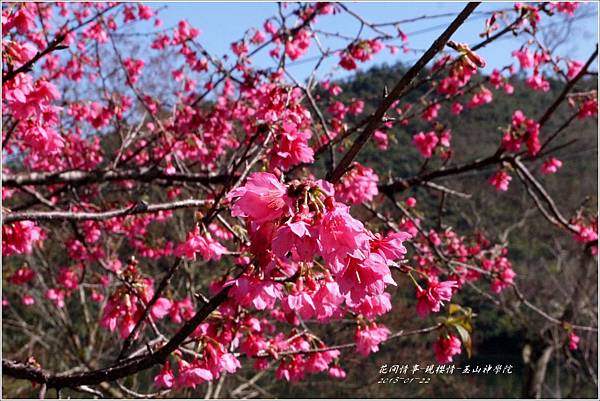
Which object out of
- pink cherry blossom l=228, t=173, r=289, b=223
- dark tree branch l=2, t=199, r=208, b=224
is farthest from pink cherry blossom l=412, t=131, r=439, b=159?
pink cherry blossom l=228, t=173, r=289, b=223

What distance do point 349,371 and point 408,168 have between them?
9064mm

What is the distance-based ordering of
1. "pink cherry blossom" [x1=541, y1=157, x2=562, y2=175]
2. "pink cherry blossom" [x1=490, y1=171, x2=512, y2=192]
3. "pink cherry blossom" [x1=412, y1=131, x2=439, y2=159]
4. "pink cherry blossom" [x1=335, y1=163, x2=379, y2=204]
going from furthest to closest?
"pink cherry blossom" [x1=412, y1=131, x2=439, y2=159] → "pink cherry blossom" [x1=541, y1=157, x2=562, y2=175] → "pink cherry blossom" [x1=490, y1=171, x2=512, y2=192] → "pink cherry blossom" [x1=335, y1=163, x2=379, y2=204]

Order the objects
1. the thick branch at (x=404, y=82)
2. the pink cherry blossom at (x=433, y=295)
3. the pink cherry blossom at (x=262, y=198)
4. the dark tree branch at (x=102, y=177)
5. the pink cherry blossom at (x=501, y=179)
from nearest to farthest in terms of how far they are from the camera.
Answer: the pink cherry blossom at (x=262, y=198)
the thick branch at (x=404, y=82)
the pink cherry blossom at (x=433, y=295)
the dark tree branch at (x=102, y=177)
the pink cherry blossom at (x=501, y=179)

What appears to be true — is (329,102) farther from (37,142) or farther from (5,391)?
(5,391)

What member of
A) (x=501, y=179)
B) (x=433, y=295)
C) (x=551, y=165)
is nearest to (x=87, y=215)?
(x=433, y=295)

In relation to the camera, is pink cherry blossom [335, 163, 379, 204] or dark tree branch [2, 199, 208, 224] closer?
dark tree branch [2, 199, 208, 224]

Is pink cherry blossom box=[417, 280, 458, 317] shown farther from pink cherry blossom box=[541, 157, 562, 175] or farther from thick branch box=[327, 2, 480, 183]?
pink cherry blossom box=[541, 157, 562, 175]

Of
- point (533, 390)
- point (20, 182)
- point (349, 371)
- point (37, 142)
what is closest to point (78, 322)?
point (349, 371)

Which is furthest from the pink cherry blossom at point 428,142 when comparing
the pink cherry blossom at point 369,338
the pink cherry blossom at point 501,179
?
the pink cherry blossom at point 369,338

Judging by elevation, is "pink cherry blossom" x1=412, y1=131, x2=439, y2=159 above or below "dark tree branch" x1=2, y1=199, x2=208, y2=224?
above

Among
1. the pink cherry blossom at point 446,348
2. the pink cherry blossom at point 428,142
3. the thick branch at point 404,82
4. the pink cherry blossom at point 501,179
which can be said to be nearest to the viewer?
→ the thick branch at point 404,82

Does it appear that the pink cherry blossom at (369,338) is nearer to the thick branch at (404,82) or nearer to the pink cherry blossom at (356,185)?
the pink cherry blossom at (356,185)

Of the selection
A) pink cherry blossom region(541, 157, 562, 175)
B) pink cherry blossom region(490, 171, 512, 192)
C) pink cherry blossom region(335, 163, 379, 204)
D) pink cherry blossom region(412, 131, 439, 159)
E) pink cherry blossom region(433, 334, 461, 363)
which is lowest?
pink cherry blossom region(433, 334, 461, 363)

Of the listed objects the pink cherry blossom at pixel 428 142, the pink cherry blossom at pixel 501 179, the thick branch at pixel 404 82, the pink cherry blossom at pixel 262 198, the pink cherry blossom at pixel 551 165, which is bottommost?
the pink cherry blossom at pixel 262 198
